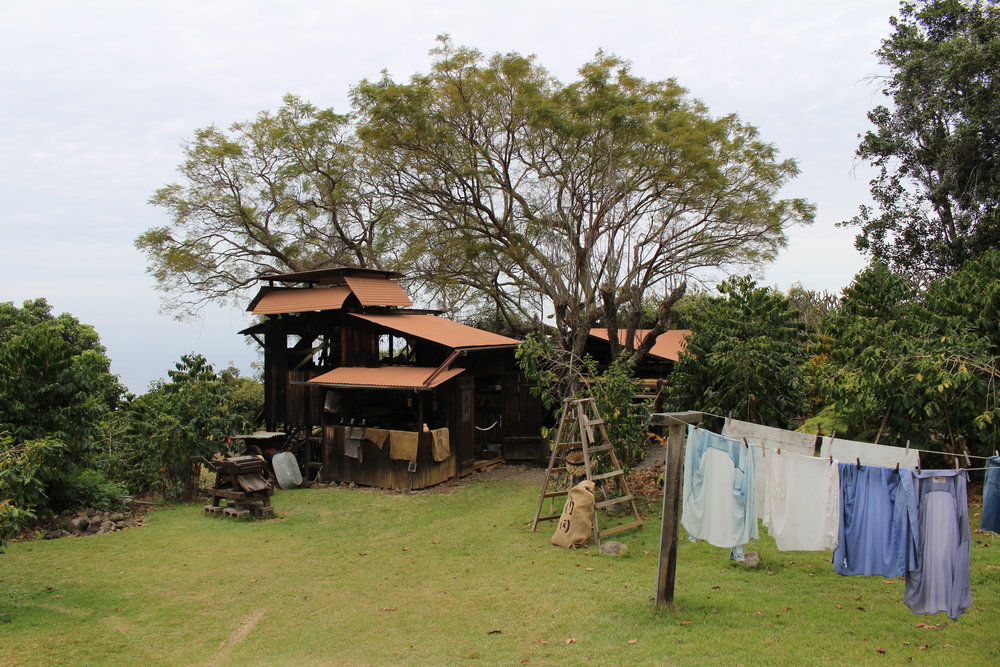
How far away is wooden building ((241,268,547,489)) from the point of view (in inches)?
638

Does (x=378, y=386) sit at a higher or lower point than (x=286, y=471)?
higher

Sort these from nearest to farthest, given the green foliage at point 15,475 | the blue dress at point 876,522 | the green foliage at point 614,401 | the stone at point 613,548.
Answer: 1. the blue dress at point 876,522
2. the green foliage at point 15,475
3. the stone at point 613,548
4. the green foliage at point 614,401

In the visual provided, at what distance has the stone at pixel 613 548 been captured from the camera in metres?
9.62

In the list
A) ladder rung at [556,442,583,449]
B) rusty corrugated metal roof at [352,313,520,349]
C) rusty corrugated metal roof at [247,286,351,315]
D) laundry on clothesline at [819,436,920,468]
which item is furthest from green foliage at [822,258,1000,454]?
rusty corrugated metal roof at [247,286,351,315]

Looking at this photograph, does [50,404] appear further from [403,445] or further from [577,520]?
[577,520]

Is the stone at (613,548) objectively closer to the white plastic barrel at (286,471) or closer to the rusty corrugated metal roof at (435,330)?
the rusty corrugated metal roof at (435,330)

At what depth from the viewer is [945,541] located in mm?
5684

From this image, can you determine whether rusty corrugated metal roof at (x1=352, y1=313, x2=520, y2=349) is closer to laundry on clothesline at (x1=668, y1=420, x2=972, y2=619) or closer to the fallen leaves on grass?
laundry on clothesline at (x1=668, y1=420, x2=972, y2=619)

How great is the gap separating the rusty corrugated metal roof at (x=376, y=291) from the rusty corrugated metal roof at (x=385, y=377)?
5.97 feet

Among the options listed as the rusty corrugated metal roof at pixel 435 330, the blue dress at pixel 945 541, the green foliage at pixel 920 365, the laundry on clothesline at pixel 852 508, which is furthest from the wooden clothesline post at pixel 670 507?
the rusty corrugated metal roof at pixel 435 330

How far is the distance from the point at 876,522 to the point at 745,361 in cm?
547

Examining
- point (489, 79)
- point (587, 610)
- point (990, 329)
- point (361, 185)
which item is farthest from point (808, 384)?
point (361, 185)

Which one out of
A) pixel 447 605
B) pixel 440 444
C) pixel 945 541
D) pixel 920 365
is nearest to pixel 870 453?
pixel 945 541

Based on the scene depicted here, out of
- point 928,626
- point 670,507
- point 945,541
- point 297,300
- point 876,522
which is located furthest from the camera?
point 297,300
